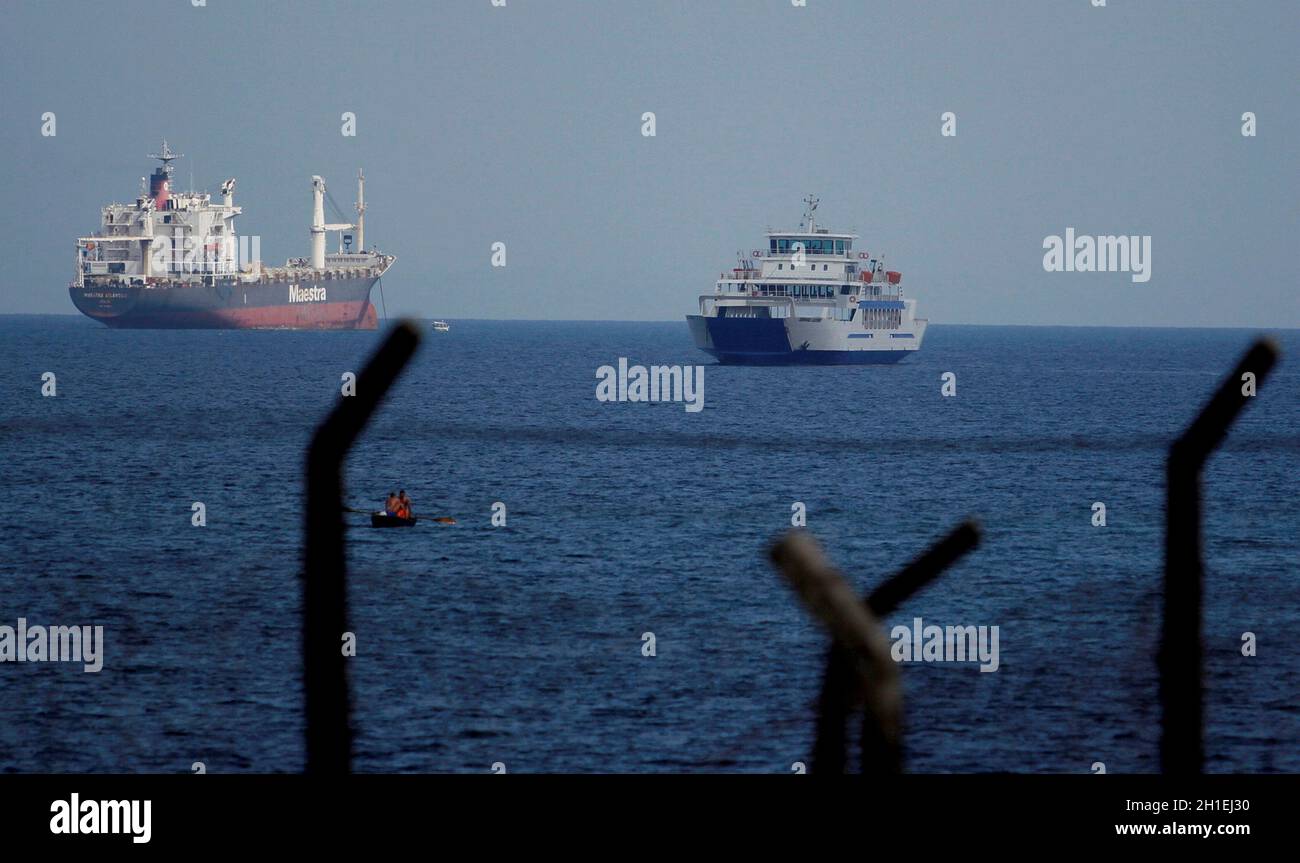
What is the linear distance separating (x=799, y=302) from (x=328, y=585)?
125095mm

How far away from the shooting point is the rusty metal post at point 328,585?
21.4 feet

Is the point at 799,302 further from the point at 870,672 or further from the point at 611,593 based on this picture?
the point at 870,672

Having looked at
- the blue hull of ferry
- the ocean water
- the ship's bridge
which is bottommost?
the ocean water

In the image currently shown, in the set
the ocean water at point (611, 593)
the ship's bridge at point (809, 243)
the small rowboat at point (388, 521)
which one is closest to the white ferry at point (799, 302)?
the ship's bridge at point (809, 243)

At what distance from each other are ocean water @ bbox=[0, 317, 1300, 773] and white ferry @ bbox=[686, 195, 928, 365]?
45.7 metres

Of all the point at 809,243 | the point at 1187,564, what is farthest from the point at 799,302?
the point at 1187,564

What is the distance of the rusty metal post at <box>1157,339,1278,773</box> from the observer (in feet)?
27.8

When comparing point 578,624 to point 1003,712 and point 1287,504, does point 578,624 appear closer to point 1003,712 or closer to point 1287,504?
point 1003,712

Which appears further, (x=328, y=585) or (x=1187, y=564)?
(x=1187, y=564)

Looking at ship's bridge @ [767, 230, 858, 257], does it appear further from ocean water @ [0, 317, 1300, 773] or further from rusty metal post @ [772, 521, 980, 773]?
rusty metal post @ [772, 521, 980, 773]

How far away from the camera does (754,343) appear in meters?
136

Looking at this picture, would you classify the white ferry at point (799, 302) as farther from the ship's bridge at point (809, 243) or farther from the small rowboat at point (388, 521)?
the small rowboat at point (388, 521)

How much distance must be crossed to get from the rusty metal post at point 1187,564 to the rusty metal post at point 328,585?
15.1ft

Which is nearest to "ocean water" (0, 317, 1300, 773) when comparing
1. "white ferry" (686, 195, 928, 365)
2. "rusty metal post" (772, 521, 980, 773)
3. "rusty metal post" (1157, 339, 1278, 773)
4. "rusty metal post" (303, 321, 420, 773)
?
Result: "rusty metal post" (1157, 339, 1278, 773)
